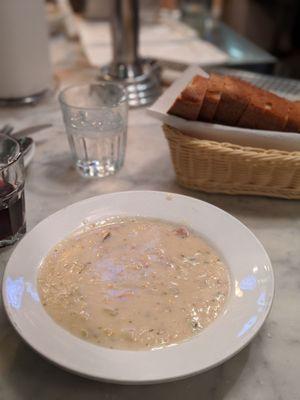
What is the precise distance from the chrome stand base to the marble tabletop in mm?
59

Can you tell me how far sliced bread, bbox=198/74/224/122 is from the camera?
2.76ft

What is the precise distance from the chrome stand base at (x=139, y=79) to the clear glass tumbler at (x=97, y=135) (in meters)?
0.30

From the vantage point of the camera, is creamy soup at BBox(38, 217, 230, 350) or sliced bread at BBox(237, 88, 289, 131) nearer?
creamy soup at BBox(38, 217, 230, 350)

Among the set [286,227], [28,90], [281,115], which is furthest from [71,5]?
[286,227]

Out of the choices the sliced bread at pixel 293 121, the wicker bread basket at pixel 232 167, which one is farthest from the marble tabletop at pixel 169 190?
the sliced bread at pixel 293 121

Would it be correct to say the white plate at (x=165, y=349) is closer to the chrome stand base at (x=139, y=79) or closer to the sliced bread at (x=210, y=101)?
the sliced bread at (x=210, y=101)

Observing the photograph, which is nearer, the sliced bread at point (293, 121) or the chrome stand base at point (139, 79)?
the sliced bread at point (293, 121)

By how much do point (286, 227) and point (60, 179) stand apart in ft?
1.49

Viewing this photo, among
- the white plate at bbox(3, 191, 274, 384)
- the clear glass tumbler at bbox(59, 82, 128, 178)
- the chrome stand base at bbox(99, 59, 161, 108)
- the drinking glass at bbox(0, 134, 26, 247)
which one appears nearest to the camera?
the white plate at bbox(3, 191, 274, 384)

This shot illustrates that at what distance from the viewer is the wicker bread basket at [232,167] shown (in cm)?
80

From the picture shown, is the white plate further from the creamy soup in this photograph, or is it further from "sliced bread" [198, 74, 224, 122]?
"sliced bread" [198, 74, 224, 122]

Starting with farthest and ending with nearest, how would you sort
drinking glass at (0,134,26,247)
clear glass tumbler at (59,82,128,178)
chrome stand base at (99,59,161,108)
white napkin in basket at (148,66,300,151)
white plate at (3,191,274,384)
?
1. chrome stand base at (99,59,161,108)
2. clear glass tumbler at (59,82,128,178)
3. white napkin in basket at (148,66,300,151)
4. drinking glass at (0,134,26,247)
5. white plate at (3,191,274,384)

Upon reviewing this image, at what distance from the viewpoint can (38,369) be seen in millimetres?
553

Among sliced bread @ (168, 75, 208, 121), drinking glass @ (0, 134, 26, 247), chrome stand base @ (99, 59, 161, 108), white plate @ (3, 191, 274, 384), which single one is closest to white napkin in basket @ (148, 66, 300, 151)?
sliced bread @ (168, 75, 208, 121)
